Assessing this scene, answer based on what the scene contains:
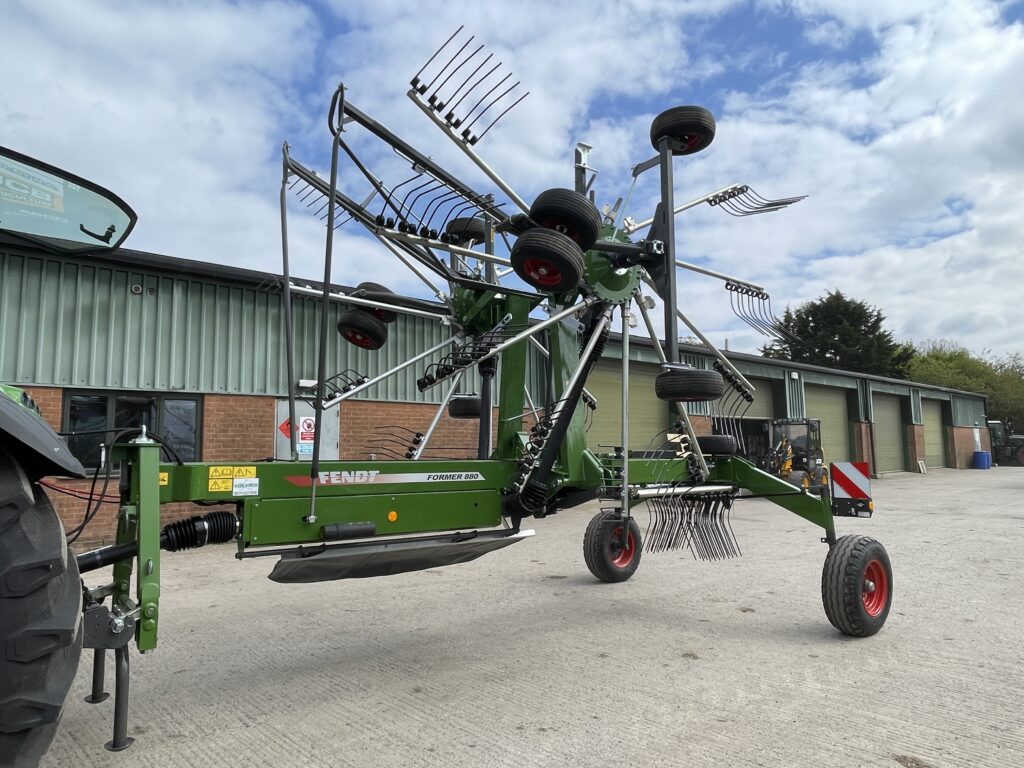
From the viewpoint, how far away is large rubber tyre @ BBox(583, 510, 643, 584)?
6.85 m

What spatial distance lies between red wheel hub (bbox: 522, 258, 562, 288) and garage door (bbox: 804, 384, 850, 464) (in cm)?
2147

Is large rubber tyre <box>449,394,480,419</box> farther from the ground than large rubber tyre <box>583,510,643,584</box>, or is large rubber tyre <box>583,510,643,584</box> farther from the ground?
large rubber tyre <box>449,394,480,419</box>

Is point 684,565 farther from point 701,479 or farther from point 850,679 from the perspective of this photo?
point 850,679

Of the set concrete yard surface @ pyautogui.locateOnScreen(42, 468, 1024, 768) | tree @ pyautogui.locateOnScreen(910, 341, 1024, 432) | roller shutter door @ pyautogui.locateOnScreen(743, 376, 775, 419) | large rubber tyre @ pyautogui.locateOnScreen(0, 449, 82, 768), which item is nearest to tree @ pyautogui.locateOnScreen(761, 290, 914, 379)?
tree @ pyautogui.locateOnScreen(910, 341, 1024, 432)

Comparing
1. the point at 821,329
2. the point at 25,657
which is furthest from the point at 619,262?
the point at 821,329

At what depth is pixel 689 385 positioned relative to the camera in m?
4.55

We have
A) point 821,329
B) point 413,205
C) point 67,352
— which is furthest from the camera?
point 821,329

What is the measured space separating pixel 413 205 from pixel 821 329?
146 feet

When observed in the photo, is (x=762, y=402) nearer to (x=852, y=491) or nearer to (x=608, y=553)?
(x=608, y=553)

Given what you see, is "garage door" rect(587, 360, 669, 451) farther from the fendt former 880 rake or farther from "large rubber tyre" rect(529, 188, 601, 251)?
"large rubber tyre" rect(529, 188, 601, 251)

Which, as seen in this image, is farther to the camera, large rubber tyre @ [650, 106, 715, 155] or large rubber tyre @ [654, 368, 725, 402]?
large rubber tyre @ [650, 106, 715, 155]

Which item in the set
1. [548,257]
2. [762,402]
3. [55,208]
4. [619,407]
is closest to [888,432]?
[762,402]

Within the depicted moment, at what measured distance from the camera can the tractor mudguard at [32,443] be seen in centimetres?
221

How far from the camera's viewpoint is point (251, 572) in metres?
8.03
